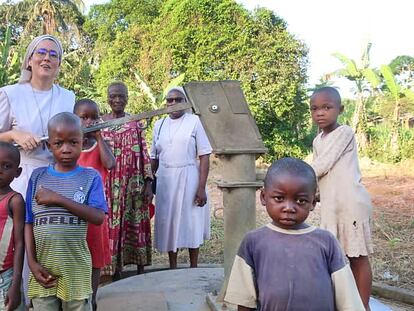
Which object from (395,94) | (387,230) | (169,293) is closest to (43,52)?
(169,293)

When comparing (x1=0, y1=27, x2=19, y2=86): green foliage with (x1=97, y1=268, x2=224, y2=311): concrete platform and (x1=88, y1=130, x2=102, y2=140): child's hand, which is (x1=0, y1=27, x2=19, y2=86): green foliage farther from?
(x1=88, y1=130, x2=102, y2=140): child's hand

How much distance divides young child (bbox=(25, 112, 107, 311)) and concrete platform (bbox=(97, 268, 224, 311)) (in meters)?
0.80

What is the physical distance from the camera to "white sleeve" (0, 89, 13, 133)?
8.60 ft

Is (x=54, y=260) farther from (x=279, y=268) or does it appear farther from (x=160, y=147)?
(x=160, y=147)

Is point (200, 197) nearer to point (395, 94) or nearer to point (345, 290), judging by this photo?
point (345, 290)

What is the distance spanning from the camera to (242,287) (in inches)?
63.2

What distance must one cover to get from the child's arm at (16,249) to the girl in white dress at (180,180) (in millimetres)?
1998

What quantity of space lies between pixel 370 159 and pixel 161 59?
6.79 metres

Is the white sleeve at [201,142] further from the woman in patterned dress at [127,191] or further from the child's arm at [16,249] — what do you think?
the child's arm at [16,249]

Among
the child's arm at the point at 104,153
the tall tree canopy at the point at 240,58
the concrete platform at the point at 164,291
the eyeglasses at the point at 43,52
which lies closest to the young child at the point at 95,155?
the child's arm at the point at 104,153

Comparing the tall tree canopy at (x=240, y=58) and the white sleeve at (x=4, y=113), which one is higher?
the tall tree canopy at (x=240, y=58)

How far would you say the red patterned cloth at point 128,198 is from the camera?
150 inches

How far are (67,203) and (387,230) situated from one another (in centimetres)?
557

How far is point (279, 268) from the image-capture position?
153cm
